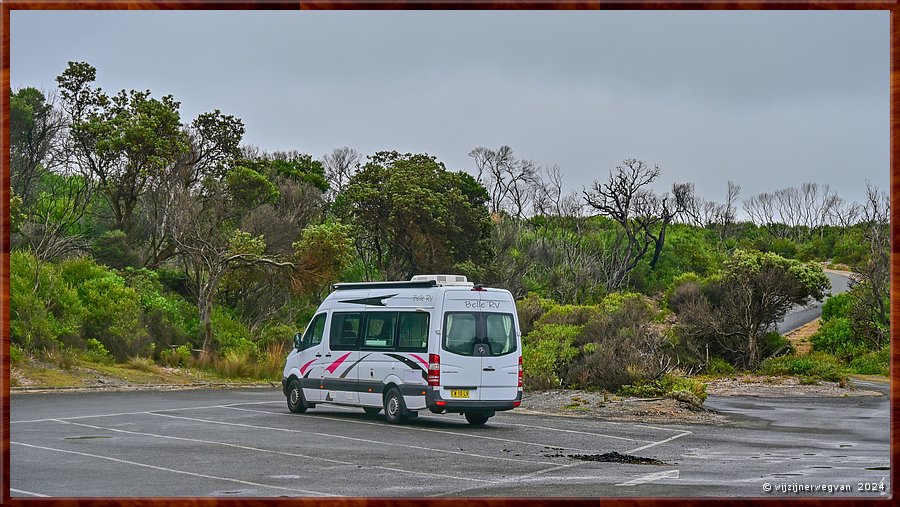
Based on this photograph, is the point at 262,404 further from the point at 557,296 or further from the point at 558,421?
the point at 557,296

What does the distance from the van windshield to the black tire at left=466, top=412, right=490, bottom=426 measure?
151 cm

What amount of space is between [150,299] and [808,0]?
30.8 metres

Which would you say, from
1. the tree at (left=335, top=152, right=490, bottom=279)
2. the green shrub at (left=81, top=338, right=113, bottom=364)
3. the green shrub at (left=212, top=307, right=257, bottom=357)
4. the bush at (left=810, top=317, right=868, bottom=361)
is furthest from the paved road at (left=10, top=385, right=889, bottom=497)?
the tree at (left=335, top=152, right=490, bottom=279)

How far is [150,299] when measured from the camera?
35438 mm

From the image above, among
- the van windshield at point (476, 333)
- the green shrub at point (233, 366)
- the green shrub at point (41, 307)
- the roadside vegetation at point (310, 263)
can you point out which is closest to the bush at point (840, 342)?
the roadside vegetation at point (310, 263)

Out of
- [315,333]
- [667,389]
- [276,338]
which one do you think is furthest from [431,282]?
[276,338]

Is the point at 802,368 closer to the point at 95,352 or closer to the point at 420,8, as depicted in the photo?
the point at 95,352

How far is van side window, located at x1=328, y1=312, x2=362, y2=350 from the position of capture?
66.1ft

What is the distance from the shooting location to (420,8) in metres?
7.80

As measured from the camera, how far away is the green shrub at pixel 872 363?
34.5m

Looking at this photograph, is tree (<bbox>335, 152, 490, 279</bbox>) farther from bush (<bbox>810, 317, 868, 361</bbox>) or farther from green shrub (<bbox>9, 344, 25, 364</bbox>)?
green shrub (<bbox>9, 344, 25, 364</bbox>)

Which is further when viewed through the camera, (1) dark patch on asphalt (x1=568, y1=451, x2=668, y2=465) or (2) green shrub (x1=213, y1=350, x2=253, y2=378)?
(2) green shrub (x1=213, y1=350, x2=253, y2=378)

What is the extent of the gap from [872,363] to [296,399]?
2211 cm

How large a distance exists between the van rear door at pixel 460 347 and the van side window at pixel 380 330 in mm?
1197
